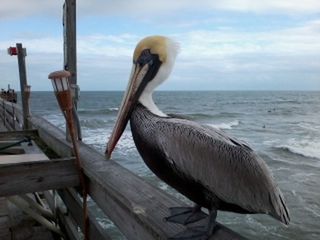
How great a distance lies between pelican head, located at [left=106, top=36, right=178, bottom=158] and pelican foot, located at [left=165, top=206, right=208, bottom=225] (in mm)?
432

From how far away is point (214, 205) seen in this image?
177cm

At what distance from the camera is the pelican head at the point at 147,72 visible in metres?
1.94

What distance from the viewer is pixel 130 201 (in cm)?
194

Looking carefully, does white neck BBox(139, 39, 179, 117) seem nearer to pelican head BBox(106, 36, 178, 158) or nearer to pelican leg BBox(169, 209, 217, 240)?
pelican head BBox(106, 36, 178, 158)

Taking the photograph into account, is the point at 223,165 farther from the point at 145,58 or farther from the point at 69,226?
the point at 69,226

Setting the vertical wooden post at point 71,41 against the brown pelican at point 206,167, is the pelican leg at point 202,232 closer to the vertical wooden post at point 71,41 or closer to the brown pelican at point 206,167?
the brown pelican at point 206,167

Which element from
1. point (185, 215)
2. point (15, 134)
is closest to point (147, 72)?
point (185, 215)

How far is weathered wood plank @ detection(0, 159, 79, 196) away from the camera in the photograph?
2.50 metres

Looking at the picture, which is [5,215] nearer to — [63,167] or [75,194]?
[75,194]

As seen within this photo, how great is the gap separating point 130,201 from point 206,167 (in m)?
0.43

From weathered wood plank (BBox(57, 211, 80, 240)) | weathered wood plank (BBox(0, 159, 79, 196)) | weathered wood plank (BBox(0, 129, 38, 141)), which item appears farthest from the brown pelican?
weathered wood plank (BBox(0, 129, 38, 141))

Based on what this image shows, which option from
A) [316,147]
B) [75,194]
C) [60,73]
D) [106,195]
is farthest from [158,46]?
[316,147]

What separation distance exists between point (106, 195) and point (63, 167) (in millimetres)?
562

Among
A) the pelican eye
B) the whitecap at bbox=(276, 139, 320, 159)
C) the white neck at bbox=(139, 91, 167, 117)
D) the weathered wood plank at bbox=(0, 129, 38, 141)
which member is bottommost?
the whitecap at bbox=(276, 139, 320, 159)
